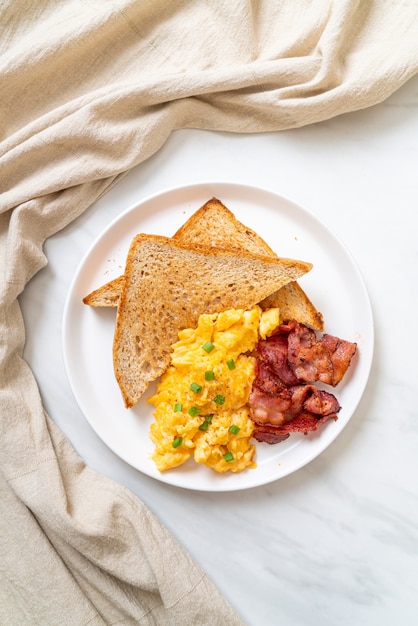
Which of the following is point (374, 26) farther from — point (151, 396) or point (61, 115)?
point (151, 396)

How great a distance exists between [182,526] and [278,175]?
6.62 feet

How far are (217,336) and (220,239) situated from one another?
1.78 ft

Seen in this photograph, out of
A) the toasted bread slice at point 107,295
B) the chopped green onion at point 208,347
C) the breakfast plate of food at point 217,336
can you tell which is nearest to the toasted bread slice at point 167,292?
the breakfast plate of food at point 217,336

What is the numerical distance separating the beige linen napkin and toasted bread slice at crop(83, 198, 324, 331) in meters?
0.43

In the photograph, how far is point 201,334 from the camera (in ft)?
9.10

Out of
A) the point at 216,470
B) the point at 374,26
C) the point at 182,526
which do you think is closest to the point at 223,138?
the point at 374,26

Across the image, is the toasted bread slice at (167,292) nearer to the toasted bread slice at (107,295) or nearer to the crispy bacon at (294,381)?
the toasted bread slice at (107,295)

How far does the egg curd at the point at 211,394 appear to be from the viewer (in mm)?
2699

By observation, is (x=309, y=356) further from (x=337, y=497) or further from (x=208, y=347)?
(x=337, y=497)

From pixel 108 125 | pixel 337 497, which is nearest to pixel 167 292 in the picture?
pixel 108 125

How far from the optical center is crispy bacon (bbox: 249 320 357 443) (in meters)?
2.73

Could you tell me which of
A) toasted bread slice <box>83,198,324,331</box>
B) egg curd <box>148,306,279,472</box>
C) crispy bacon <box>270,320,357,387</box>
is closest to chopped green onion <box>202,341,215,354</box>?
egg curd <box>148,306,279,472</box>

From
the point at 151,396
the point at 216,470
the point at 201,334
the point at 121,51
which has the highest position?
the point at 121,51

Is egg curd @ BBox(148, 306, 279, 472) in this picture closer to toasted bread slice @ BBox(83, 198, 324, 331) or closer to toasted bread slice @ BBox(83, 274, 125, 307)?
toasted bread slice @ BBox(83, 198, 324, 331)
